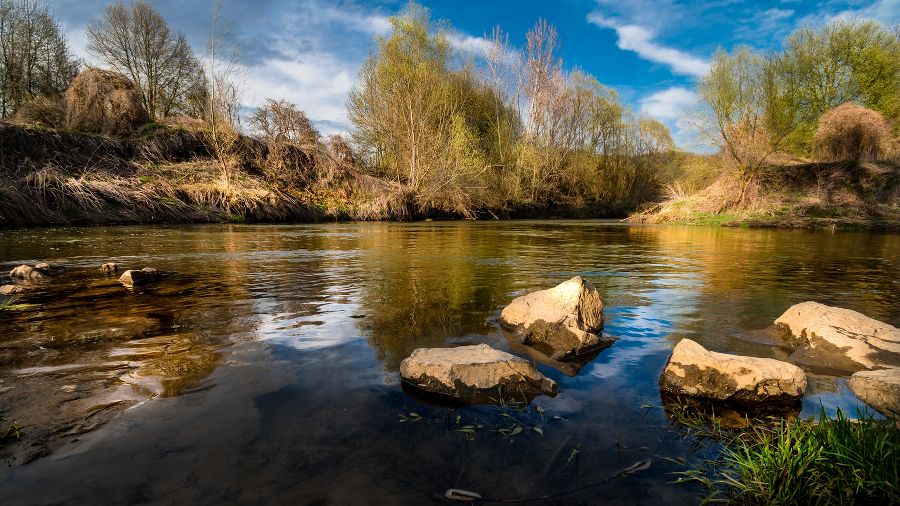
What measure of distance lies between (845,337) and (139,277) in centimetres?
824

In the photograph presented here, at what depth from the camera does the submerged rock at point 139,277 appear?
6.14 m

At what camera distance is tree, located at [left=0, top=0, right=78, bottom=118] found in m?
29.9

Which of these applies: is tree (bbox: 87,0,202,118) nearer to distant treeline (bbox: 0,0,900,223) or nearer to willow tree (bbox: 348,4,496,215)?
distant treeline (bbox: 0,0,900,223)

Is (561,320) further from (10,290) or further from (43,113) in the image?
(43,113)

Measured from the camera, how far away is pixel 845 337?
11.8 feet

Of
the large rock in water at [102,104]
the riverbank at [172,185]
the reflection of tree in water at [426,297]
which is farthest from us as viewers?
the large rock in water at [102,104]

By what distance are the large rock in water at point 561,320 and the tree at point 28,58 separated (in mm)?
39213

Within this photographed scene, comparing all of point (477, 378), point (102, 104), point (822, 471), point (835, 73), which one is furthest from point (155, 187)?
point (835, 73)

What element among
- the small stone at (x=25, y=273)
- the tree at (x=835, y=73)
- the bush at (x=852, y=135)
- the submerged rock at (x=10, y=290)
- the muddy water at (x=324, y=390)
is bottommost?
the muddy water at (x=324, y=390)

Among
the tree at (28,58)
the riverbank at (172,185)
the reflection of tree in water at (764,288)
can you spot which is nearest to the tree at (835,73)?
the riverbank at (172,185)

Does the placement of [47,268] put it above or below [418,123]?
below

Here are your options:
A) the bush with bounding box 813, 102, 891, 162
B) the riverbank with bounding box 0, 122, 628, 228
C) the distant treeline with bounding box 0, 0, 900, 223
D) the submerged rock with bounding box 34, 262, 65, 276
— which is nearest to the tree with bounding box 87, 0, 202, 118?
the distant treeline with bounding box 0, 0, 900, 223

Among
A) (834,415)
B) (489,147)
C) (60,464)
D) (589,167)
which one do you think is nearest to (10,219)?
(60,464)

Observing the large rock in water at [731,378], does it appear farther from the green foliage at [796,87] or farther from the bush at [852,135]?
the bush at [852,135]
